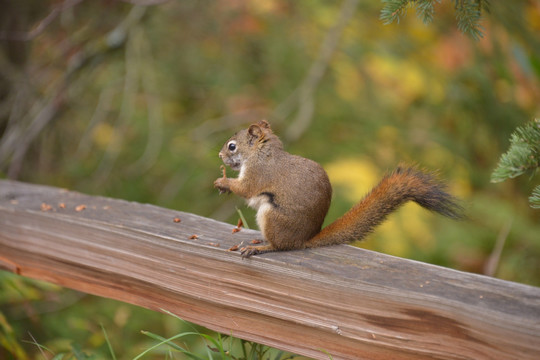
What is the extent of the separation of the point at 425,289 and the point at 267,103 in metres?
2.96

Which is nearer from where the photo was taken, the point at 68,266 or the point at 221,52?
the point at 68,266

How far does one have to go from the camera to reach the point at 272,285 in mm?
1250

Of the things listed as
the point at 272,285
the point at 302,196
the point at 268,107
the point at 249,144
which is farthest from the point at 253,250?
the point at 268,107

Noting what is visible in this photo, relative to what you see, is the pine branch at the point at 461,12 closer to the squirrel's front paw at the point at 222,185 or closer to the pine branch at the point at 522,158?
the pine branch at the point at 522,158

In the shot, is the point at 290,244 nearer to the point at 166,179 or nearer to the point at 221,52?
the point at 166,179

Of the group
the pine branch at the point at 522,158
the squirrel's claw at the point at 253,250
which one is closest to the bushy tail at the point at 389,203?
the squirrel's claw at the point at 253,250

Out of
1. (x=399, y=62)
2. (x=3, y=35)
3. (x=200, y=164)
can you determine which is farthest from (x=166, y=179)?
(x=399, y=62)

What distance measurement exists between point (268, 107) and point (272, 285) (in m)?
2.67

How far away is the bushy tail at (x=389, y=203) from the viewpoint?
4.13ft

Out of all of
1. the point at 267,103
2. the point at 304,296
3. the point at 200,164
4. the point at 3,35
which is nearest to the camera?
the point at 304,296

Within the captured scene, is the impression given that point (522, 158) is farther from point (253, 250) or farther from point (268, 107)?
point (268, 107)

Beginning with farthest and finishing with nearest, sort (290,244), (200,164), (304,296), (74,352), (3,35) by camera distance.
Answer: (200,164), (3,35), (74,352), (290,244), (304,296)

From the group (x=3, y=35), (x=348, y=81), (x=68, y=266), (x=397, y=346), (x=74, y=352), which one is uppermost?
(x=348, y=81)

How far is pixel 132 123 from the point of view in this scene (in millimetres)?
3883
